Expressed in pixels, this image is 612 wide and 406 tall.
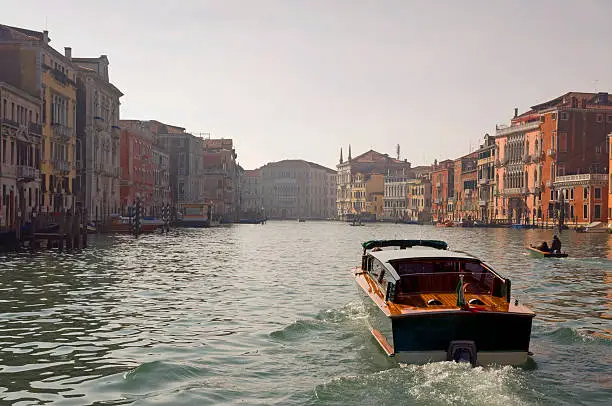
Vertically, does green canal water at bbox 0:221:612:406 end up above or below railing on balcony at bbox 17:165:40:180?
below

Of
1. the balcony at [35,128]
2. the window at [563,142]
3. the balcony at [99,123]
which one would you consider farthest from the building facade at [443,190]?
the balcony at [35,128]

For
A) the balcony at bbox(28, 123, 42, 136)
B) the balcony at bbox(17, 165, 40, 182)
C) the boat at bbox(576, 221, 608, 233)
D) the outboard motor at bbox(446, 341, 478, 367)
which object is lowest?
the outboard motor at bbox(446, 341, 478, 367)

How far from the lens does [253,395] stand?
29.7 ft

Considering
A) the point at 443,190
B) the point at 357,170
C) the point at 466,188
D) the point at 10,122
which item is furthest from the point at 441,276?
the point at 357,170

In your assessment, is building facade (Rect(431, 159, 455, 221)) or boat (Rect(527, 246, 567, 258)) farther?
building facade (Rect(431, 159, 455, 221))

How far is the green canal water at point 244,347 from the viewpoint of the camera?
354 inches

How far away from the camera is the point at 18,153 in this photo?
41125 mm

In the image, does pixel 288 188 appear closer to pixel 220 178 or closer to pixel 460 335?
pixel 220 178

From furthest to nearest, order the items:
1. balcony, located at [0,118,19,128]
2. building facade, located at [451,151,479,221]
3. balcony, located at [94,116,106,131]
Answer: building facade, located at [451,151,479,221]
balcony, located at [94,116,106,131]
balcony, located at [0,118,19,128]

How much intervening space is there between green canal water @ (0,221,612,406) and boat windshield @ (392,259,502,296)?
46.7 inches

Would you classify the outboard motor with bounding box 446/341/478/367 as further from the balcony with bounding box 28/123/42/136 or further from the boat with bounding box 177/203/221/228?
the boat with bounding box 177/203/221/228

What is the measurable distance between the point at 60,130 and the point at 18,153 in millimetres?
8723

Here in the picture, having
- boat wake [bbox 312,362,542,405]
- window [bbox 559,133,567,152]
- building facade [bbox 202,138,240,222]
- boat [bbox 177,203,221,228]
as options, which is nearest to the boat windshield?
boat wake [bbox 312,362,542,405]

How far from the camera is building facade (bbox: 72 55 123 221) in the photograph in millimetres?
56844
